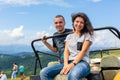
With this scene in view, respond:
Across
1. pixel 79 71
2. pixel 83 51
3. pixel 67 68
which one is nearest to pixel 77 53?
pixel 83 51

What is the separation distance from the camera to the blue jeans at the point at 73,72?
5285mm

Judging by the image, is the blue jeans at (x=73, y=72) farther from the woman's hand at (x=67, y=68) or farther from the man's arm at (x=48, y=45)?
the man's arm at (x=48, y=45)

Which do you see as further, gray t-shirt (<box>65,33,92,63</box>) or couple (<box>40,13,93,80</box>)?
gray t-shirt (<box>65,33,92,63</box>)

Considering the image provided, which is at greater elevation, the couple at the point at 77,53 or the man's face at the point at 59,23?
the man's face at the point at 59,23

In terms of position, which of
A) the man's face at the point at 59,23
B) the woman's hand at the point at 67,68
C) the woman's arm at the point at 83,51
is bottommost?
the woman's hand at the point at 67,68

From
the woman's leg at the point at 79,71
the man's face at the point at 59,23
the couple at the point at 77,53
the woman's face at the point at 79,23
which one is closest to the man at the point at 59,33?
the man's face at the point at 59,23

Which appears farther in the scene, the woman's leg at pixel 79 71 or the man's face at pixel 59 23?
the man's face at pixel 59 23

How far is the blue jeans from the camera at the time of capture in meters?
5.29

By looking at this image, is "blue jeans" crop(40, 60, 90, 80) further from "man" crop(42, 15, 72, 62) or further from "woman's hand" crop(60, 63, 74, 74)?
"man" crop(42, 15, 72, 62)

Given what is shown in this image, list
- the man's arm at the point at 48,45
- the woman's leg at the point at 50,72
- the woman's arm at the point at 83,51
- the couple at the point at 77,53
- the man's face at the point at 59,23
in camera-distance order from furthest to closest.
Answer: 1. the man's face at the point at 59,23
2. the man's arm at the point at 48,45
3. the woman's leg at the point at 50,72
4. the woman's arm at the point at 83,51
5. the couple at the point at 77,53

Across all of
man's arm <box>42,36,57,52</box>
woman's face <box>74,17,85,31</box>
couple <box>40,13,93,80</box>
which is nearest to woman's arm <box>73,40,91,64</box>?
couple <box>40,13,93,80</box>

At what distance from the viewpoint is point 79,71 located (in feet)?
17.5

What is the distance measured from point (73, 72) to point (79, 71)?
0.09 m

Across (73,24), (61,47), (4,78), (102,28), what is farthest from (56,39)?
(4,78)
